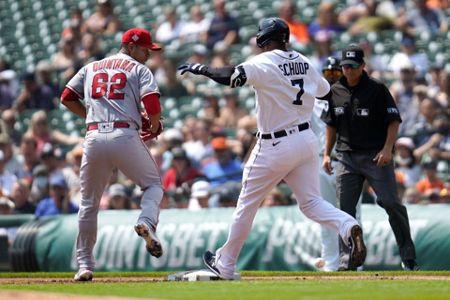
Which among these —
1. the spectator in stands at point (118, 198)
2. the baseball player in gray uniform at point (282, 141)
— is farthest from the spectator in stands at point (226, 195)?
the baseball player in gray uniform at point (282, 141)

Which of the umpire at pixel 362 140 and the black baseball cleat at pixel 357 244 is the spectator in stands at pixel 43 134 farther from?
the black baseball cleat at pixel 357 244

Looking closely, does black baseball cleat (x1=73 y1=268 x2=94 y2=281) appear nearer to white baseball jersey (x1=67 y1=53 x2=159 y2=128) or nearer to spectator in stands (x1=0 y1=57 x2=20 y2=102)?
white baseball jersey (x1=67 y1=53 x2=159 y2=128)

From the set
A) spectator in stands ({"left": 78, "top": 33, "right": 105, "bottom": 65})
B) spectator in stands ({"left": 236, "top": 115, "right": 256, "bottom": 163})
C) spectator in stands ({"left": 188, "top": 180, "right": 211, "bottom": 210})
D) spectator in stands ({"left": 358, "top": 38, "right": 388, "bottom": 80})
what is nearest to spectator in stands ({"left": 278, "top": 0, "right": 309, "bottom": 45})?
spectator in stands ({"left": 358, "top": 38, "right": 388, "bottom": 80})

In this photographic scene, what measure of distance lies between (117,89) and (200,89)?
9.17 metres

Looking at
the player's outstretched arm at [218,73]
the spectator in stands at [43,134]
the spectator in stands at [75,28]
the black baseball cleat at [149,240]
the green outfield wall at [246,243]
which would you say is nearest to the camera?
the player's outstretched arm at [218,73]

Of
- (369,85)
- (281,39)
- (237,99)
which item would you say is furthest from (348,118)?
(237,99)

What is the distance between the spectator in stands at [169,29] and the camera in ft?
66.2

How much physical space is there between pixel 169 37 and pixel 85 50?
1.49 meters

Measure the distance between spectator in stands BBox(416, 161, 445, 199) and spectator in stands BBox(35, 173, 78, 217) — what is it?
473 cm

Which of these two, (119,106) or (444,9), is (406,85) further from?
(119,106)

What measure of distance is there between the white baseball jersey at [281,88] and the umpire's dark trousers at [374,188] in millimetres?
1765

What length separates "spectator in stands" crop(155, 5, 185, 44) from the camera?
66.2ft

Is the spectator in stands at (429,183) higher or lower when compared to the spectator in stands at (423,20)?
lower

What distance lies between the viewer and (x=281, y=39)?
30.0 feet
